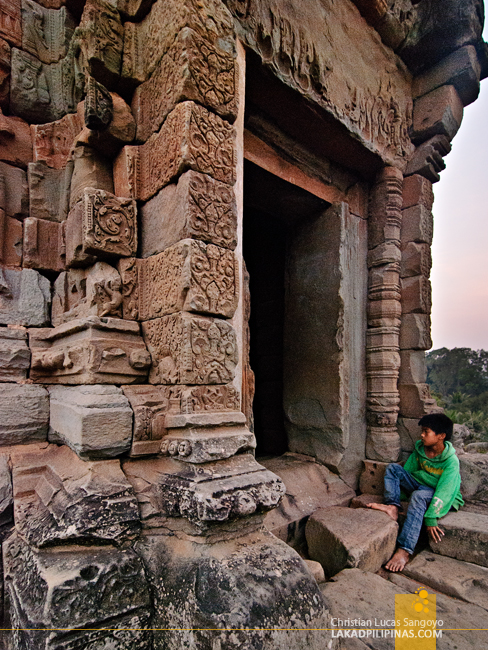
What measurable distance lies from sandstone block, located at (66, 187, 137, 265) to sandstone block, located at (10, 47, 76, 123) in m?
0.91

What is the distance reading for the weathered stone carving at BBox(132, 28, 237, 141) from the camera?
1.99 metres

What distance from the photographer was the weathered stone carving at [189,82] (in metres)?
1.99

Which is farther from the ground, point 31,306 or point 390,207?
point 390,207

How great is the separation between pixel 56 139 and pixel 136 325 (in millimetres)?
1503

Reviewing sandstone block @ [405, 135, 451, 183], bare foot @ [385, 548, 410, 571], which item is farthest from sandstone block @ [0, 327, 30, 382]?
sandstone block @ [405, 135, 451, 183]

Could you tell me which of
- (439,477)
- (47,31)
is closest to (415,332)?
(439,477)

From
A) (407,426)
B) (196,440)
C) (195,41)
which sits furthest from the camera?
(407,426)

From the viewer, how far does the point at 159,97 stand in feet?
7.17

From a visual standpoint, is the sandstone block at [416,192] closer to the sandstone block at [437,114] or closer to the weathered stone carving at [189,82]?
the sandstone block at [437,114]

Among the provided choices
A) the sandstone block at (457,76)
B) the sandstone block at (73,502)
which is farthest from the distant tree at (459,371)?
the sandstone block at (73,502)

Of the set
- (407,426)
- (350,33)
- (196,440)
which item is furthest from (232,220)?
(407,426)

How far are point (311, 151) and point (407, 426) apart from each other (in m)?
2.89

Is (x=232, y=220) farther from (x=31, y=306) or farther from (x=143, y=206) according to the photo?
(x=31, y=306)

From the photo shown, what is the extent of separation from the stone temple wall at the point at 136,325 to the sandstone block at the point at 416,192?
1.35 meters
